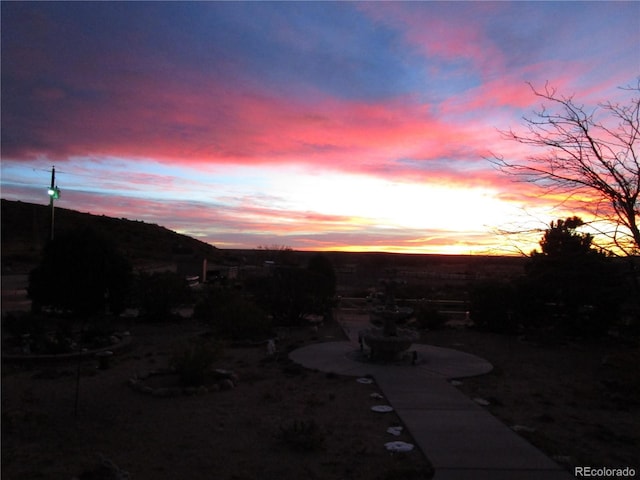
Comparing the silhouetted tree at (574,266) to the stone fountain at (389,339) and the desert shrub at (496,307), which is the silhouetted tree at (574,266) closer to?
the stone fountain at (389,339)

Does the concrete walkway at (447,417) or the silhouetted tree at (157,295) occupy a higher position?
the silhouetted tree at (157,295)

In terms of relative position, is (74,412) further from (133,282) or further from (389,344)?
(133,282)

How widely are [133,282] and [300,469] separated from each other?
46.9ft

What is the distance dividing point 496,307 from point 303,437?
42.8 feet

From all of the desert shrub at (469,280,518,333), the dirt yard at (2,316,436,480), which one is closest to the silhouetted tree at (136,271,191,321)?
the dirt yard at (2,316,436,480)

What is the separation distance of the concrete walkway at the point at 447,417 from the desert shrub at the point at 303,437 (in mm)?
1259

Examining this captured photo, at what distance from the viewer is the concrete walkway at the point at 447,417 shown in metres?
5.75

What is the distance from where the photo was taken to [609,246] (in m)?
4.50

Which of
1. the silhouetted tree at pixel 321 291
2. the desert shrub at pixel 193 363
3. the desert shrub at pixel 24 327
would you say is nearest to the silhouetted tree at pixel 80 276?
the desert shrub at pixel 24 327

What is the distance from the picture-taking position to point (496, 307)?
58.1 feet

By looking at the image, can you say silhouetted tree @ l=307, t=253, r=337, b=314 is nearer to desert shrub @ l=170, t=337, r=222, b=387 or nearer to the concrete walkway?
the concrete walkway

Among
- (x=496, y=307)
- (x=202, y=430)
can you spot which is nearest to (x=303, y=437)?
(x=202, y=430)

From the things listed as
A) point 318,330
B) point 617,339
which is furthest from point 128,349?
point 617,339

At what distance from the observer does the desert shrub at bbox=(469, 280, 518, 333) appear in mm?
17719
